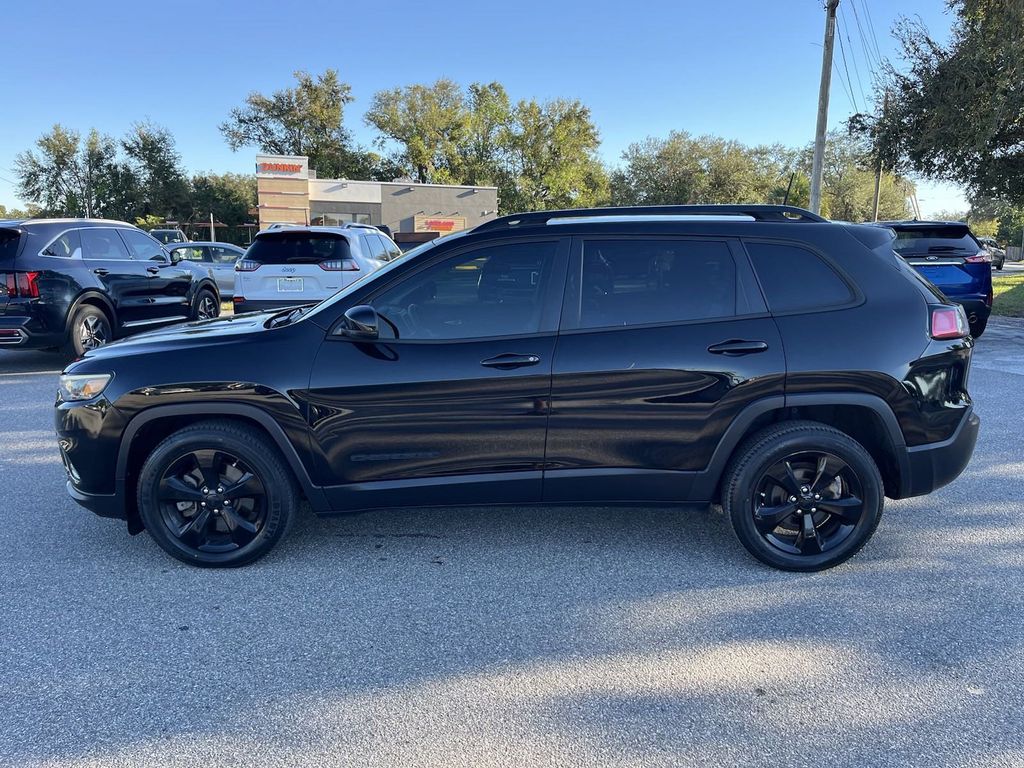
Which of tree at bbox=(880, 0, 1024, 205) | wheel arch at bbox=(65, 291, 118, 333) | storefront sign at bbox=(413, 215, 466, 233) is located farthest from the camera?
storefront sign at bbox=(413, 215, 466, 233)

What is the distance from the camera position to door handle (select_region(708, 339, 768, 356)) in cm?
347

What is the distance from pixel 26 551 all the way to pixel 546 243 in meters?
3.28

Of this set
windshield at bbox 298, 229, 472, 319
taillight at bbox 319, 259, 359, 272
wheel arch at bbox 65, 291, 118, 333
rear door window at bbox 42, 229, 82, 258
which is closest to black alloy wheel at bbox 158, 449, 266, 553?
windshield at bbox 298, 229, 472, 319

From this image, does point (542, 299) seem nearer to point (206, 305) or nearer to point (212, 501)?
point (212, 501)

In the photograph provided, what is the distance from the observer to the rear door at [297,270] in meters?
9.10

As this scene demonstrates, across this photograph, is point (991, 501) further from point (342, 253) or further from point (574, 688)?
point (342, 253)

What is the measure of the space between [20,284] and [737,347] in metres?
8.37

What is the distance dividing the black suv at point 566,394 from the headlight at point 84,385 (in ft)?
0.04

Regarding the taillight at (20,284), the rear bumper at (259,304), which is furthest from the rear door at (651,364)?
the taillight at (20,284)

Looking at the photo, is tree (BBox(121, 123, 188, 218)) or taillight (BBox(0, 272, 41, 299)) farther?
tree (BBox(121, 123, 188, 218))

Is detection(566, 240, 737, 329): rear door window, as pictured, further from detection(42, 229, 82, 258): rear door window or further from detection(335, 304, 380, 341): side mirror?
detection(42, 229, 82, 258): rear door window

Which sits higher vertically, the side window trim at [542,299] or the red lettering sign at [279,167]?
the red lettering sign at [279,167]

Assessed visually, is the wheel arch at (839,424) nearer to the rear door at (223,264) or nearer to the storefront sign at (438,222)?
the rear door at (223,264)

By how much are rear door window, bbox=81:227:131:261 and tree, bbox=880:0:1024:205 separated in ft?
53.9
